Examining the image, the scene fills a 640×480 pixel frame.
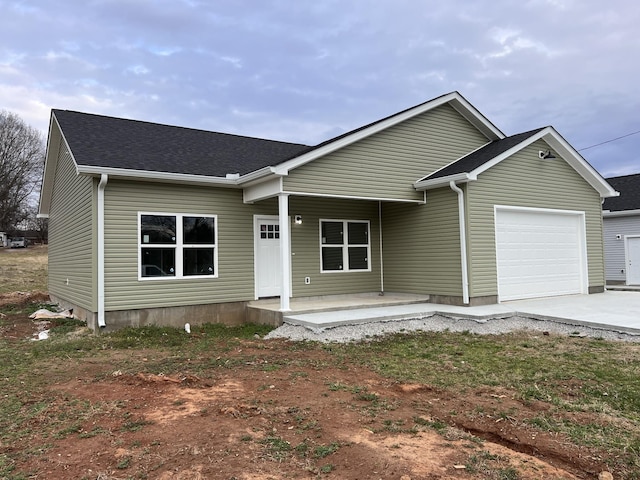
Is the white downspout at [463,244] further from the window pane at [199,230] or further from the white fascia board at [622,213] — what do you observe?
the white fascia board at [622,213]

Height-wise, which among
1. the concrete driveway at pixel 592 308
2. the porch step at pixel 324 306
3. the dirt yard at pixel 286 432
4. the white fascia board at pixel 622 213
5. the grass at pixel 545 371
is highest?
the white fascia board at pixel 622 213

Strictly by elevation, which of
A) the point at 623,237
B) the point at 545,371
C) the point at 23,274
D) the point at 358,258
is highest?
the point at 623,237

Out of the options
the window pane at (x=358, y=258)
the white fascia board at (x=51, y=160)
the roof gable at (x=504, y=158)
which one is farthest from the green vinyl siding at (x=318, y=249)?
the white fascia board at (x=51, y=160)

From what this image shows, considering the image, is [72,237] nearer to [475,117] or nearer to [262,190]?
[262,190]

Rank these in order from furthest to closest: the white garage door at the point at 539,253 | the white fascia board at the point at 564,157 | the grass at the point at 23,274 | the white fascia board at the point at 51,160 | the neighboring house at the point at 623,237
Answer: the grass at the point at 23,274 → the neighboring house at the point at 623,237 → the white fascia board at the point at 51,160 → the white garage door at the point at 539,253 → the white fascia board at the point at 564,157

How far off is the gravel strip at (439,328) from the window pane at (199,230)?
2777 millimetres

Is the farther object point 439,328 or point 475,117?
point 475,117

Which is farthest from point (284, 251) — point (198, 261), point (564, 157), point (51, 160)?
point (564, 157)

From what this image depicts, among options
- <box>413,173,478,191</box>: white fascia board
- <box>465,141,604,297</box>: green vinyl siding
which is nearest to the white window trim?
<box>413,173,478,191</box>: white fascia board

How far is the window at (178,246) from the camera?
9.37 meters

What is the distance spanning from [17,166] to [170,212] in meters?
40.0

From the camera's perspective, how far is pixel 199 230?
10016 mm

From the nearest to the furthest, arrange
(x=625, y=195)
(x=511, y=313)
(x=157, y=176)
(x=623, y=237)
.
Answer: (x=157, y=176) → (x=511, y=313) → (x=623, y=237) → (x=625, y=195)

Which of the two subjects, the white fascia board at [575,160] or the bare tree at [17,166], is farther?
the bare tree at [17,166]
